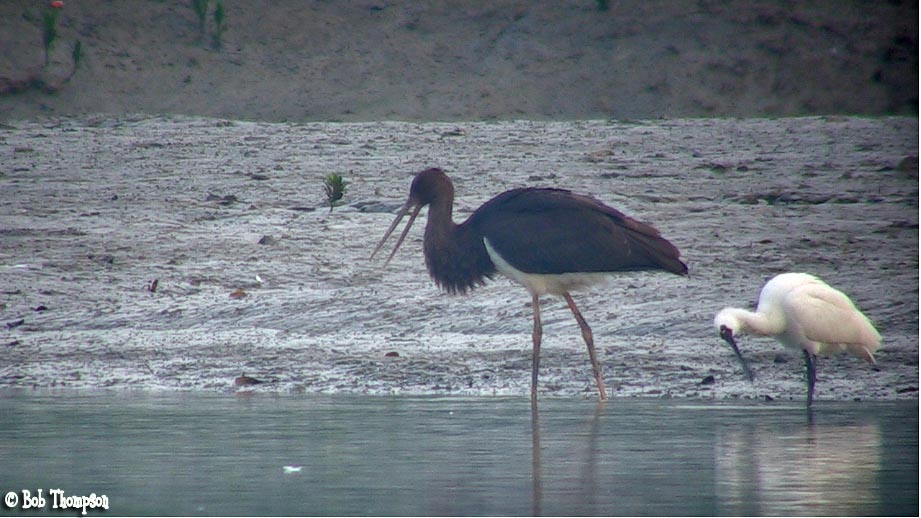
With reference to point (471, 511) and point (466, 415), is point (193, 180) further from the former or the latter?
point (471, 511)

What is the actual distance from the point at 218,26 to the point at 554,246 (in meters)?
15.1

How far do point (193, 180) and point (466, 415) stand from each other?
23.0 feet

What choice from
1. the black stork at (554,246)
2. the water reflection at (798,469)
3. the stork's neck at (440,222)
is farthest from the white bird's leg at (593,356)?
the water reflection at (798,469)

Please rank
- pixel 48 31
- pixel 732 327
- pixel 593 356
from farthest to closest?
1. pixel 48 31
2. pixel 593 356
3. pixel 732 327

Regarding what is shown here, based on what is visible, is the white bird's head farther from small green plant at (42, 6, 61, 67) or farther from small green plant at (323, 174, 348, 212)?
small green plant at (42, 6, 61, 67)

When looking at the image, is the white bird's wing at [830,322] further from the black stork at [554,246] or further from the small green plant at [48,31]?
the small green plant at [48,31]

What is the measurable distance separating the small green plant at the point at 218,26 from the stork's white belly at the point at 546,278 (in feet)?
47.5

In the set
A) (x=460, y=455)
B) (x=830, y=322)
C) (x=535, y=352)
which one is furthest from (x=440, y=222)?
(x=460, y=455)

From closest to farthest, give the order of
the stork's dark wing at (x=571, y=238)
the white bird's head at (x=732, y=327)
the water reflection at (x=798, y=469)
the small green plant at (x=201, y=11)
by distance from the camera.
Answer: the water reflection at (x=798, y=469) < the white bird's head at (x=732, y=327) < the stork's dark wing at (x=571, y=238) < the small green plant at (x=201, y=11)

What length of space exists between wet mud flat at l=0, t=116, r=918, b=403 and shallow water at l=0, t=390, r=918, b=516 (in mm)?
769

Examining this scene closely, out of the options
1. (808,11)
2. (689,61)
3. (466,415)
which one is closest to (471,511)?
(466,415)

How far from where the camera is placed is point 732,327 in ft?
27.2

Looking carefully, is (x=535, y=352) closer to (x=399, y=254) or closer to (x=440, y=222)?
(x=440, y=222)

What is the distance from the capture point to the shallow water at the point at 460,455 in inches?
210
